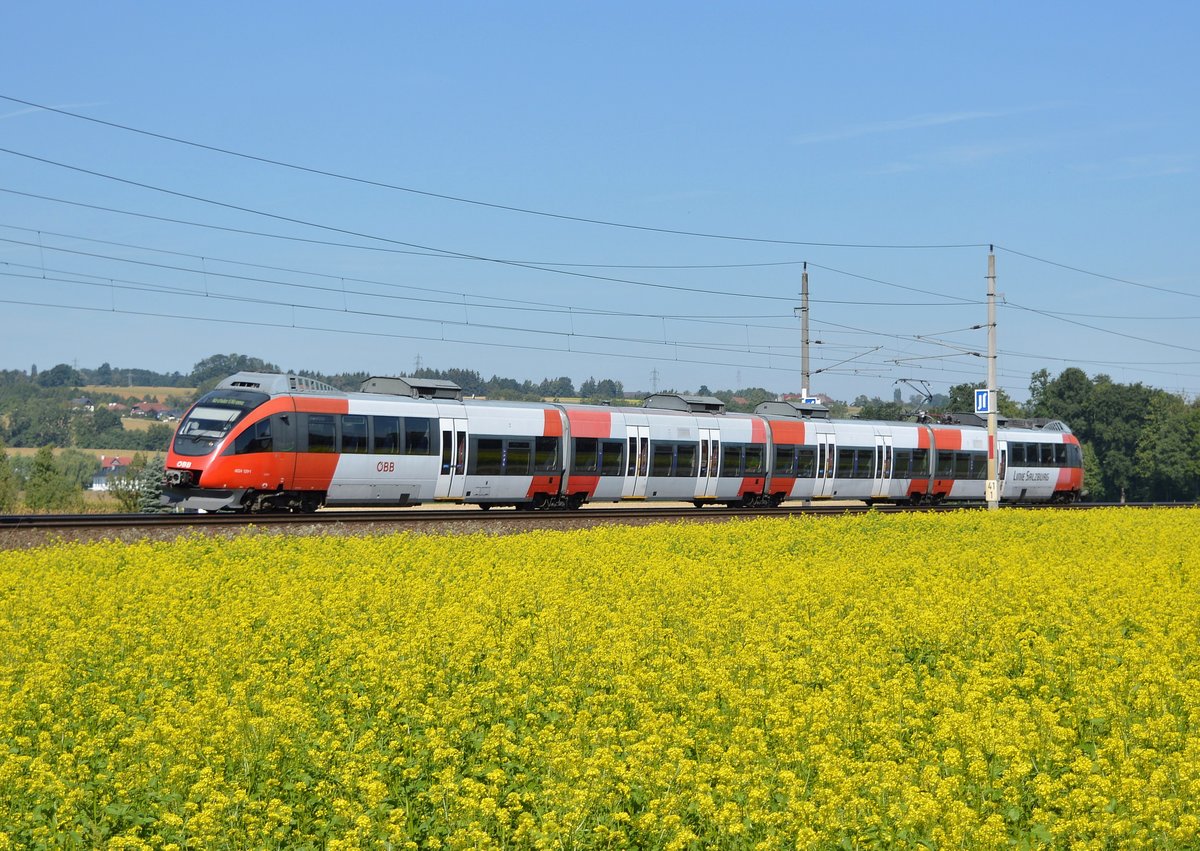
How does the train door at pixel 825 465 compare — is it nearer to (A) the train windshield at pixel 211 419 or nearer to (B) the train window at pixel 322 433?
(B) the train window at pixel 322 433

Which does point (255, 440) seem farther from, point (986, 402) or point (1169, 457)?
point (1169, 457)

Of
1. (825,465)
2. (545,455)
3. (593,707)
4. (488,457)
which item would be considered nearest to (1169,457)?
(825,465)

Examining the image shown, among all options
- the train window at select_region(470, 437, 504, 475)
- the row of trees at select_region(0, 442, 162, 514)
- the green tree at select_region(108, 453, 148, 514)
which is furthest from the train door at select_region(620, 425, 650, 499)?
the green tree at select_region(108, 453, 148, 514)

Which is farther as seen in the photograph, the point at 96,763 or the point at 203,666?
the point at 203,666

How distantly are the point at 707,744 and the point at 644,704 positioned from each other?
0.79m

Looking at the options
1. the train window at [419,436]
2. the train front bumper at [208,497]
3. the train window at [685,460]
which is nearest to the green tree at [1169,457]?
the train window at [685,460]

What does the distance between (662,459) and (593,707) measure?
29396 mm

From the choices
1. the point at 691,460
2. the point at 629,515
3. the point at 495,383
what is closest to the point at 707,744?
the point at 629,515

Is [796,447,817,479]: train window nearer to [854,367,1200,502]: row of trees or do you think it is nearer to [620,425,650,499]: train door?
[620,425,650,499]: train door

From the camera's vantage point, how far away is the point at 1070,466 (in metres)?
57.9

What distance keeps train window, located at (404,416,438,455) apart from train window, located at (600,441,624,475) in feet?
20.6

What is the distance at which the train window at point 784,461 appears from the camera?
43312mm

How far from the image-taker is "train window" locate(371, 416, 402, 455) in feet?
105

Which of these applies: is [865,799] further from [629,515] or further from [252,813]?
[629,515]
